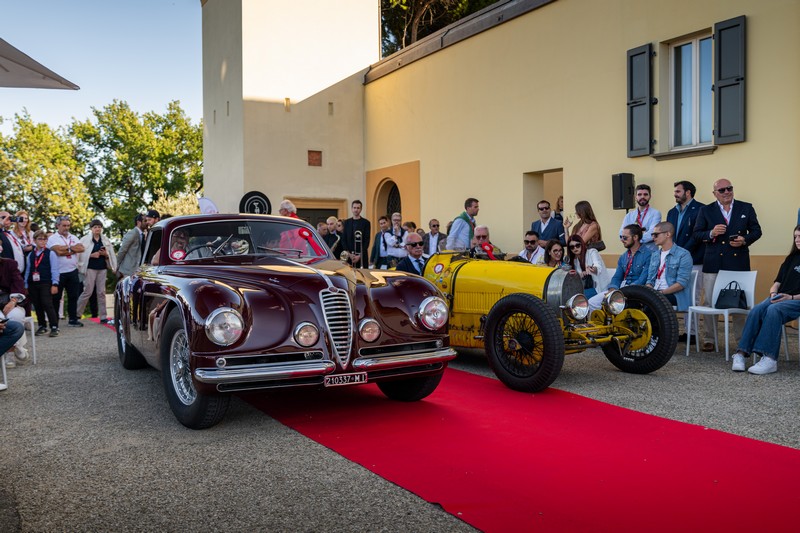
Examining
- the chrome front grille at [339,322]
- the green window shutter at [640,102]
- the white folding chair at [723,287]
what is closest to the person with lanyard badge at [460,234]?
the green window shutter at [640,102]

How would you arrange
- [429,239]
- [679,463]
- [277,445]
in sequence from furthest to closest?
[429,239] → [277,445] → [679,463]

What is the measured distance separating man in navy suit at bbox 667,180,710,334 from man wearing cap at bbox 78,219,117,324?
356 inches

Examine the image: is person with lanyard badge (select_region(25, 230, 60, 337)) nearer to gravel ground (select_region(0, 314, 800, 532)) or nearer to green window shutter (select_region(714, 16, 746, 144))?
gravel ground (select_region(0, 314, 800, 532))

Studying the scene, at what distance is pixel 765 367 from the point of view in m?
6.78

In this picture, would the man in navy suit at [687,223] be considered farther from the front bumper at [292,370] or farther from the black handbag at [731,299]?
the front bumper at [292,370]

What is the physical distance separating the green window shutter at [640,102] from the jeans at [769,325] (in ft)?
15.9

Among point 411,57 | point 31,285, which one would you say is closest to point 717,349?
point 31,285

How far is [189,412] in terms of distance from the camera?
16.2 ft

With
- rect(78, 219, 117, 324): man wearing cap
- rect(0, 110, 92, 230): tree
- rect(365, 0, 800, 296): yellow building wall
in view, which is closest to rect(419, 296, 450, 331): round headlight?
rect(365, 0, 800, 296): yellow building wall

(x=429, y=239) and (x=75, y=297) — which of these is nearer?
(x=75, y=297)

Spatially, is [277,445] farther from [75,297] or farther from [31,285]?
[75,297]

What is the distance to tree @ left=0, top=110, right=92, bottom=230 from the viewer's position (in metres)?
45.2

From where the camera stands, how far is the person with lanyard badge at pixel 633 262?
8414mm

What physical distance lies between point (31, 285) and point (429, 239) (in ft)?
21.7
